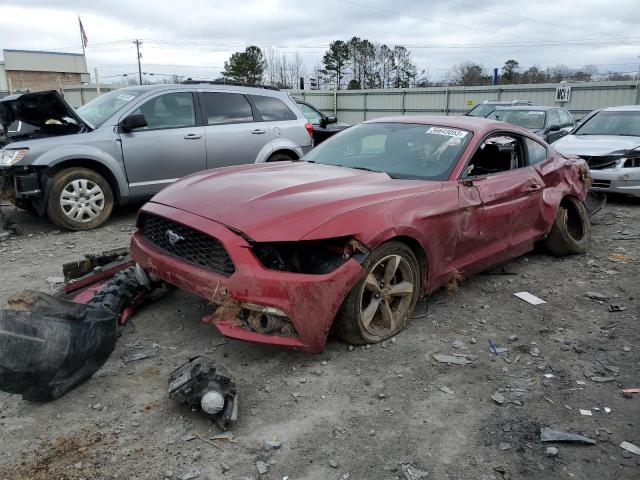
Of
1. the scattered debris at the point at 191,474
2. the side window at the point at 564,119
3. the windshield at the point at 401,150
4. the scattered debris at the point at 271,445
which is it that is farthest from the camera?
the side window at the point at 564,119

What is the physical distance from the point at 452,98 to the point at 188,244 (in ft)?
81.4

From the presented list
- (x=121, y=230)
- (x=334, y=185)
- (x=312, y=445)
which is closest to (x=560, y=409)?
(x=312, y=445)

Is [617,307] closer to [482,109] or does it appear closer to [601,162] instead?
[601,162]

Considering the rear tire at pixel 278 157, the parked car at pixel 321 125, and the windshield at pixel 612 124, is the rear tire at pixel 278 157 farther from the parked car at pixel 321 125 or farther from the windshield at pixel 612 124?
the windshield at pixel 612 124

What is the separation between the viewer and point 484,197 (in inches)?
174

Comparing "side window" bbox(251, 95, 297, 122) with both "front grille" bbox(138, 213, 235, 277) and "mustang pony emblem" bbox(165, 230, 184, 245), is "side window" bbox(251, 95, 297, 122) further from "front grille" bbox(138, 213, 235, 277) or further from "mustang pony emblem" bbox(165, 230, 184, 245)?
"mustang pony emblem" bbox(165, 230, 184, 245)

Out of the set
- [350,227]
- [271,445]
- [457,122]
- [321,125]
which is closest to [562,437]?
[271,445]

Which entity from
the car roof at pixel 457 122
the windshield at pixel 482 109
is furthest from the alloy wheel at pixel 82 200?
the windshield at pixel 482 109

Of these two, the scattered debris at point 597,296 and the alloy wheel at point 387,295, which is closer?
the alloy wheel at point 387,295

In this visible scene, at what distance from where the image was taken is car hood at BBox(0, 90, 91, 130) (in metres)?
6.43

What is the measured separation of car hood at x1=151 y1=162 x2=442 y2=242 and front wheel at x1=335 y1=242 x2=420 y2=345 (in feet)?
1.21

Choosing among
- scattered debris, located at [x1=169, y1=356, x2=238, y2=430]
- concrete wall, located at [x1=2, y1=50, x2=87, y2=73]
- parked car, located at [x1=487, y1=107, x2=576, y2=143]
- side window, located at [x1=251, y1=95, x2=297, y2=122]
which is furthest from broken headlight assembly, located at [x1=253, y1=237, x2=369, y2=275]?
concrete wall, located at [x1=2, y1=50, x2=87, y2=73]

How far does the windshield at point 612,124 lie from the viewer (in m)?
9.82

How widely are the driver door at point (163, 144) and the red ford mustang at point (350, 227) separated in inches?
108
